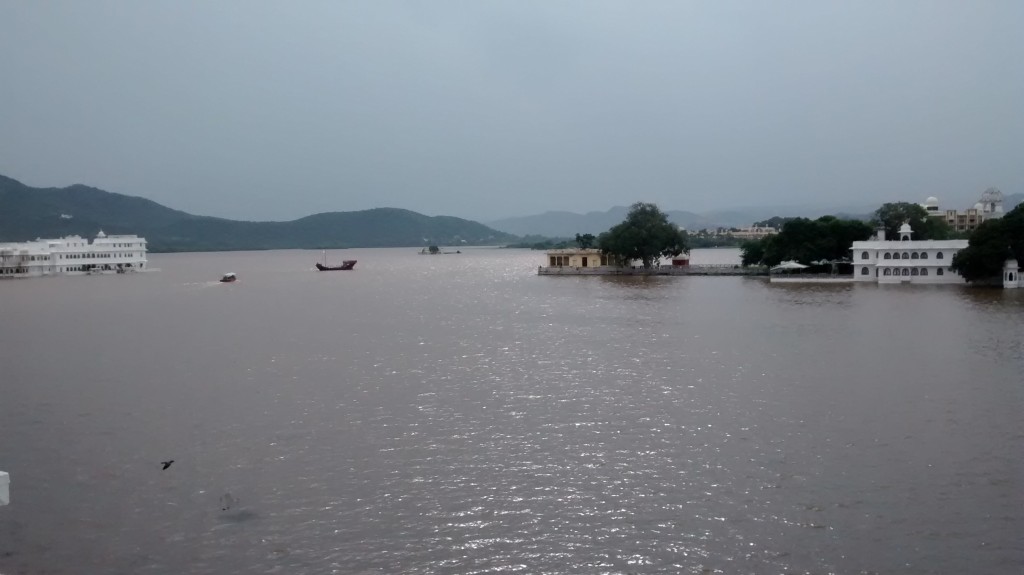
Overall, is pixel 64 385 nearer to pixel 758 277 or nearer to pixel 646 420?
pixel 646 420

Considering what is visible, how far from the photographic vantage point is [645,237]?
Result: 178 ft

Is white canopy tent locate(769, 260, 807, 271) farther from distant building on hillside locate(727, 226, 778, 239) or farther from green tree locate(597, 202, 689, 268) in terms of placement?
distant building on hillside locate(727, 226, 778, 239)

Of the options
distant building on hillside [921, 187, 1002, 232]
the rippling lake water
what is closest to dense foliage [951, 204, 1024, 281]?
the rippling lake water

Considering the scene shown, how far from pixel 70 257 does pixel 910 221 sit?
59236mm

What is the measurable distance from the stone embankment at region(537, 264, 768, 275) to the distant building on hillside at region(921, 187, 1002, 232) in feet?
110

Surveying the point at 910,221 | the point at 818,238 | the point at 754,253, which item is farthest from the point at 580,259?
the point at 910,221

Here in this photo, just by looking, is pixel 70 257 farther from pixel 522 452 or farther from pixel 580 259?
pixel 522 452

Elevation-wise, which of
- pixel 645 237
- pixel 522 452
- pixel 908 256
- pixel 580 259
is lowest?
pixel 522 452

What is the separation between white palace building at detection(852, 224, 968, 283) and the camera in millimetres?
40125

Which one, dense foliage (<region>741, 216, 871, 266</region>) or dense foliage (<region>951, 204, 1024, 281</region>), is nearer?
dense foliage (<region>951, 204, 1024, 281</region>)

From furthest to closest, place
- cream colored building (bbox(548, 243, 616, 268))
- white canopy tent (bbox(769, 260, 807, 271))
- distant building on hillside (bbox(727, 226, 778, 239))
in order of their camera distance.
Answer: distant building on hillside (bbox(727, 226, 778, 239)) < cream colored building (bbox(548, 243, 616, 268)) < white canopy tent (bbox(769, 260, 807, 271))

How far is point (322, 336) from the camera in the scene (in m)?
24.2

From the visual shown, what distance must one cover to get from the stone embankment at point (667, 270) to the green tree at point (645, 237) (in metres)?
0.91

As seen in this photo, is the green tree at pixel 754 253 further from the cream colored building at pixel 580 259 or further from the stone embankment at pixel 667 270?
the cream colored building at pixel 580 259
